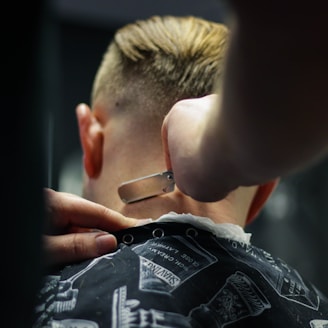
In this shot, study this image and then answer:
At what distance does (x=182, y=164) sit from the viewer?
64 cm

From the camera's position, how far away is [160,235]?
80cm

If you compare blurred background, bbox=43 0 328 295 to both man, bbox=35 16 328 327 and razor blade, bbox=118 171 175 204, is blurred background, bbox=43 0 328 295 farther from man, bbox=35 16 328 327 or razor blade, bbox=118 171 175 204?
razor blade, bbox=118 171 175 204

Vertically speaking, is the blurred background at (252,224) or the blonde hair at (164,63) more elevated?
the blonde hair at (164,63)

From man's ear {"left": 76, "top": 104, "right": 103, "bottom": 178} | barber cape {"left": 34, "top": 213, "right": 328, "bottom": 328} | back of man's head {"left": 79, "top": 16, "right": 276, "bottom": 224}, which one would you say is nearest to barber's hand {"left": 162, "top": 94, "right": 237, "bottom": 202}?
barber cape {"left": 34, "top": 213, "right": 328, "bottom": 328}

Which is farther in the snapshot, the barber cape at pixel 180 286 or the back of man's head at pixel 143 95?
the back of man's head at pixel 143 95

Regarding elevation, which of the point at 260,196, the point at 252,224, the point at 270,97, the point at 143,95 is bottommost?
the point at 252,224

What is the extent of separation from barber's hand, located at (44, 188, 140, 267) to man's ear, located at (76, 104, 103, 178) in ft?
0.63

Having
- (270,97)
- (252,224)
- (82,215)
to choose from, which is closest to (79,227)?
(82,215)

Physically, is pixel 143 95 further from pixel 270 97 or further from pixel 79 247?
pixel 270 97

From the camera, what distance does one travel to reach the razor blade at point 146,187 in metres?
0.86

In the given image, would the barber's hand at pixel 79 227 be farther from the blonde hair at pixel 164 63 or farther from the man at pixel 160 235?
the blonde hair at pixel 164 63

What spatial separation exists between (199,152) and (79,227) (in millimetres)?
289

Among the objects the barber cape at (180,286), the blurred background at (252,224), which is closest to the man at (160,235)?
the barber cape at (180,286)

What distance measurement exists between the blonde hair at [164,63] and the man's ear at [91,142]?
0.05 metres
